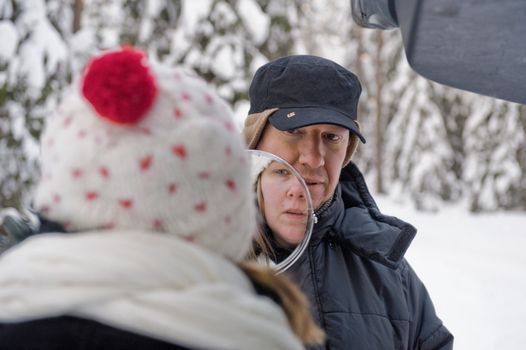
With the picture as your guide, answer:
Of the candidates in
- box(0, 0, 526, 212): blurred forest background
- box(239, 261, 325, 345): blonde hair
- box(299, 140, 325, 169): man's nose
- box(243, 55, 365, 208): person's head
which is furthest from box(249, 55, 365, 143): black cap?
box(0, 0, 526, 212): blurred forest background

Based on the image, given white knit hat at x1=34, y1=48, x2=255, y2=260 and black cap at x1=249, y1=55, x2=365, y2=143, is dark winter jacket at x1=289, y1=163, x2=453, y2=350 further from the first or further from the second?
white knit hat at x1=34, y1=48, x2=255, y2=260

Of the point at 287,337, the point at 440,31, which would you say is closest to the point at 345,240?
the point at 287,337

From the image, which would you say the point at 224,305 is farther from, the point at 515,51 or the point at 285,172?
the point at 285,172

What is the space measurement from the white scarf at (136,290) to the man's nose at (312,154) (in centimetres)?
104

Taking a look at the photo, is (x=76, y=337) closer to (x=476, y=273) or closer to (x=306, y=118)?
(x=306, y=118)

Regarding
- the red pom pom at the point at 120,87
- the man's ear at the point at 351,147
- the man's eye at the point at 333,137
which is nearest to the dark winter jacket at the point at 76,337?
the red pom pom at the point at 120,87

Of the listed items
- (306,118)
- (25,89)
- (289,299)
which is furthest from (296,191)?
(25,89)

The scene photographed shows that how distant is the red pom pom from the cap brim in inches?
36.7

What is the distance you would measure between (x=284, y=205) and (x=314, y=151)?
0.22 m

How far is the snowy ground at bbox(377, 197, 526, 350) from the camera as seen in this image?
541 cm

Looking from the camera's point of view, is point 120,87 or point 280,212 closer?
point 120,87

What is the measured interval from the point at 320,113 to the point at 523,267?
6.60 metres

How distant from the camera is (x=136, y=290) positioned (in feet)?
3.00

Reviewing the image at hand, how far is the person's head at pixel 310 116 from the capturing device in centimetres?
199
